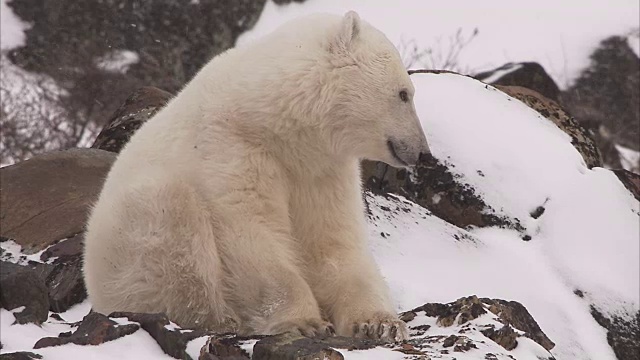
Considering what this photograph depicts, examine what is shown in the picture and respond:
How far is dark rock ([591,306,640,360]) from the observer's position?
18.8ft

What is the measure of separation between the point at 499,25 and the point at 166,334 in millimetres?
15411


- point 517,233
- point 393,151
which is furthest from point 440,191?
point 393,151

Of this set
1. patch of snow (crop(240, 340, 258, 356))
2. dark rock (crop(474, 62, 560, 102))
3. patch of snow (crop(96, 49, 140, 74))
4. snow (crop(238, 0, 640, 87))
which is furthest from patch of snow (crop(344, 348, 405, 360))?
snow (crop(238, 0, 640, 87))

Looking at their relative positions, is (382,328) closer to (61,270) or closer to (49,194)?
(61,270)

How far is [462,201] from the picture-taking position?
6.61 metres

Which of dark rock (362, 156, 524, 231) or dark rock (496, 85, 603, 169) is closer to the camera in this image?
dark rock (362, 156, 524, 231)

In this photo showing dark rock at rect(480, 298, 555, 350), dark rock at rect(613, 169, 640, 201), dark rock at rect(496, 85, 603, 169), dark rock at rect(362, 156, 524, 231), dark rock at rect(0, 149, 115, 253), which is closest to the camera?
dark rock at rect(480, 298, 555, 350)

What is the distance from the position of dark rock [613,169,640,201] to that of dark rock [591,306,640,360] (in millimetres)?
1249

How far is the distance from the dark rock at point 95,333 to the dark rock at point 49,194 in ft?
9.44

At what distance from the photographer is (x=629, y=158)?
1492cm

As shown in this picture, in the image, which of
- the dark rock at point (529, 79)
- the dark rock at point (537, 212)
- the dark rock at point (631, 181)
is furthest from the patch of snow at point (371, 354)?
the dark rock at point (529, 79)

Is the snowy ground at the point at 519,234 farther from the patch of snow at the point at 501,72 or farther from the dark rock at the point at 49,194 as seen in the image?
the patch of snow at the point at 501,72

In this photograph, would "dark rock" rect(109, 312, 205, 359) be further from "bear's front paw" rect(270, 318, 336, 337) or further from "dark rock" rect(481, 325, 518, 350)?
"dark rock" rect(481, 325, 518, 350)

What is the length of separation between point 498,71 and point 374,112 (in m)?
7.30
